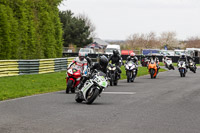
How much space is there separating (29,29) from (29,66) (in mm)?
3955

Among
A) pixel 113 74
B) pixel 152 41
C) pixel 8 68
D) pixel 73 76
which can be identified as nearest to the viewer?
pixel 73 76

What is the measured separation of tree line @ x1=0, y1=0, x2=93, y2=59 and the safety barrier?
4.48ft

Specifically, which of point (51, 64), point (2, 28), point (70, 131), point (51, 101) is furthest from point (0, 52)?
point (70, 131)

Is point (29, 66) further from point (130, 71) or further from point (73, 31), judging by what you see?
point (73, 31)

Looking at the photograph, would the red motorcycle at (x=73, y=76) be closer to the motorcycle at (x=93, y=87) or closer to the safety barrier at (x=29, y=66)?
the motorcycle at (x=93, y=87)

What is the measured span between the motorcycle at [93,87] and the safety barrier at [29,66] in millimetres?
11020

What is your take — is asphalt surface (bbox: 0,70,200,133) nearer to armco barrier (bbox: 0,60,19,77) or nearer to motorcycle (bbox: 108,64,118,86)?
motorcycle (bbox: 108,64,118,86)

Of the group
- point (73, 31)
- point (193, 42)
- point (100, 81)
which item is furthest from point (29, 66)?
point (193, 42)

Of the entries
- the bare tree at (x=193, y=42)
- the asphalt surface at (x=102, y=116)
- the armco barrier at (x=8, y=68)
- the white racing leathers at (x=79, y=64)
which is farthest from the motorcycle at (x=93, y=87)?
the bare tree at (x=193, y=42)

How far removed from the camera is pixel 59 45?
3447cm

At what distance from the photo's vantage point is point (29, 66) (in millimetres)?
24578

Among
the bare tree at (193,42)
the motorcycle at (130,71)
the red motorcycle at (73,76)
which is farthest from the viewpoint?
the bare tree at (193,42)

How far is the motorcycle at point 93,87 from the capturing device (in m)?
11.5

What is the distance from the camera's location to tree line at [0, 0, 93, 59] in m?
24.8
